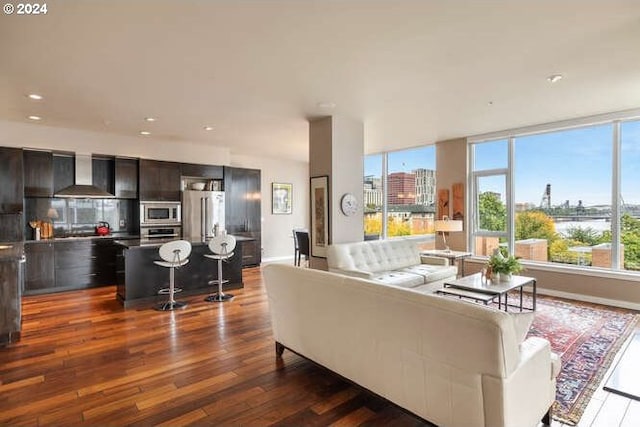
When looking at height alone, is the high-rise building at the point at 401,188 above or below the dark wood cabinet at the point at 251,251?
above

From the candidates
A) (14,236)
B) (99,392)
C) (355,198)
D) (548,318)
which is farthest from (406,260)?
(14,236)

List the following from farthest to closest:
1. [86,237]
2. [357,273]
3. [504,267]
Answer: [86,237], [357,273], [504,267]

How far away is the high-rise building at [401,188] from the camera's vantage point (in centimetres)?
789

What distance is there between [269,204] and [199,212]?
2.41 m

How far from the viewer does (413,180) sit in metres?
7.87

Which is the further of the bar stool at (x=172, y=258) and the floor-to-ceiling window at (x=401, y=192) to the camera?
the floor-to-ceiling window at (x=401, y=192)

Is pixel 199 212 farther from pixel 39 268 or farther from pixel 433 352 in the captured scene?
pixel 433 352

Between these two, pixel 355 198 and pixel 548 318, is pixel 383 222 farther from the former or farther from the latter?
pixel 548 318

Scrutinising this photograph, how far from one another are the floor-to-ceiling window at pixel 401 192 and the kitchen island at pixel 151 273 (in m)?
3.88

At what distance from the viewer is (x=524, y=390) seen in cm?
179

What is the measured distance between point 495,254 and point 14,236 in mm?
7213

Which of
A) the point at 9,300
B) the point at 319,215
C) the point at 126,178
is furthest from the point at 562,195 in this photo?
the point at 126,178

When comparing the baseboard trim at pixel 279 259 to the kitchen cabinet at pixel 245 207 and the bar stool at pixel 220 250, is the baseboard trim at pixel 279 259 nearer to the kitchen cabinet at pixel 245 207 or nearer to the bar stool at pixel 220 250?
the kitchen cabinet at pixel 245 207

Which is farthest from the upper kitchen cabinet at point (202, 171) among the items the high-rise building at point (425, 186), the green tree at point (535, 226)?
the green tree at point (535, 226)
